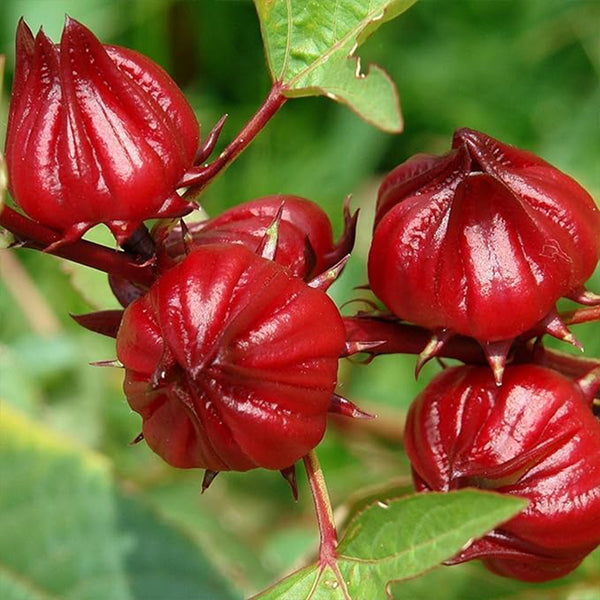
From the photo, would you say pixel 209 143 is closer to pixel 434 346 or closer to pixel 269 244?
pixel 269 244

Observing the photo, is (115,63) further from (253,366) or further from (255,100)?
(255,100)

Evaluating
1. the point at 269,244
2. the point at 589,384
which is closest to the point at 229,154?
the point at 269,244

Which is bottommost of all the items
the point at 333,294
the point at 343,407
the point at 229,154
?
the point at 333,294

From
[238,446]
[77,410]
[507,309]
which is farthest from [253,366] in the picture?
[77,410]

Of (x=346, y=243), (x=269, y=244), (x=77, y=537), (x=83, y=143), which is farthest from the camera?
(x=77, y=537)

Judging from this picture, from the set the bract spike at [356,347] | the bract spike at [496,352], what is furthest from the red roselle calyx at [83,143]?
the bract spike at [496,352]

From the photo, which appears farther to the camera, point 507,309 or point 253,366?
point 507,309

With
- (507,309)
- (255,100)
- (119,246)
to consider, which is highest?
(119,246)
